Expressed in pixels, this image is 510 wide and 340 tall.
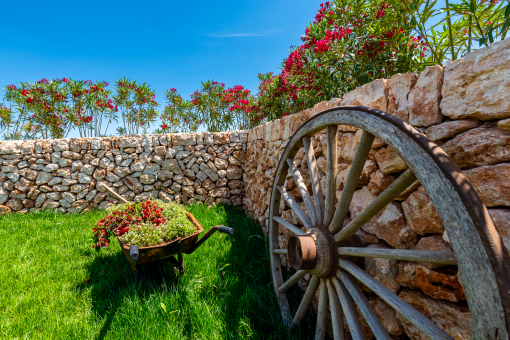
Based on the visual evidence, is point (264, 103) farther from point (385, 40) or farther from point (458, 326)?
point (458, 326)

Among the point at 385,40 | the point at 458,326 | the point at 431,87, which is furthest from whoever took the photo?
the point at 385,40

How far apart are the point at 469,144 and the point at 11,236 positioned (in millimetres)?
5473

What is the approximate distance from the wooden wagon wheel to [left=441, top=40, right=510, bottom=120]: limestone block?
29 cm

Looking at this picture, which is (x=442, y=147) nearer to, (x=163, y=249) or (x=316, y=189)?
(x=316, y=189)

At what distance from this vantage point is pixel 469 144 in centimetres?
102

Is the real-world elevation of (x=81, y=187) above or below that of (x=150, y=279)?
above

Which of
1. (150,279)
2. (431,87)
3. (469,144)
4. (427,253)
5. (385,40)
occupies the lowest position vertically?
(150,279)

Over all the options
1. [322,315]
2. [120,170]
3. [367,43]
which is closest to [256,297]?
[322,315]

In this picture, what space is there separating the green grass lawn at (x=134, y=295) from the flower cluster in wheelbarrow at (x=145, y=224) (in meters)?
0.46

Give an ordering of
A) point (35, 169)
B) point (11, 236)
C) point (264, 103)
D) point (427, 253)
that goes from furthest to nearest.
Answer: point (264, 103)
point (35, 169)
point (11, 236)
point (427, 253)

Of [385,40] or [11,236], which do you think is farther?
[11,236]

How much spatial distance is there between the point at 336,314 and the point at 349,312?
132mm

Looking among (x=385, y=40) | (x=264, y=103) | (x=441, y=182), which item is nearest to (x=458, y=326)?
(x=441, y=182)

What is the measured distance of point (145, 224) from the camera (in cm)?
239
